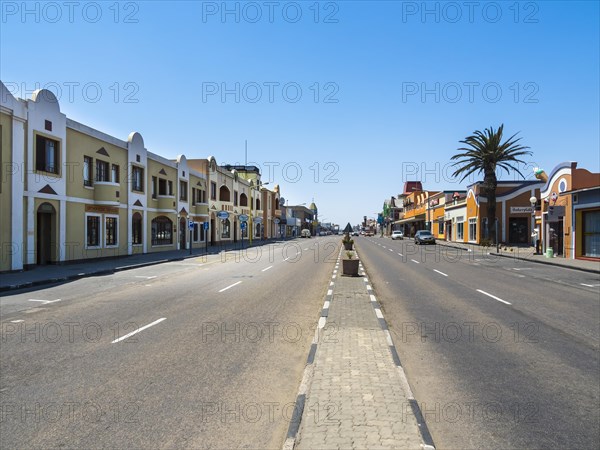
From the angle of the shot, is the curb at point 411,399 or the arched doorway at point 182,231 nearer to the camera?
the curb at point 411,399

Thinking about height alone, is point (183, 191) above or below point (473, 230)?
above

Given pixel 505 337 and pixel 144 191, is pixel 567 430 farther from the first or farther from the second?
pixel 144 191

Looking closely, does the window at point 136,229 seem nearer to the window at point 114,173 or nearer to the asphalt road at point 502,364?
the window at point 114,173

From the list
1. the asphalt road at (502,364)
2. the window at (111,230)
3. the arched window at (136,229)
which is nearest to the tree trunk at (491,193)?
the asphalt road at (502,364)

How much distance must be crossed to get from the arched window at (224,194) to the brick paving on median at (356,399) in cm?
4597

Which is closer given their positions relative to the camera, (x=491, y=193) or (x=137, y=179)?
(x=137, y=179)

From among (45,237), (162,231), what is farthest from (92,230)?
(162,231)

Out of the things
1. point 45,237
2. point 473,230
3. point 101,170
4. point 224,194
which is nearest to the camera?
point 45,237

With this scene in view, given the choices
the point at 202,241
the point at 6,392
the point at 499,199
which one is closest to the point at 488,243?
the point at 499,199

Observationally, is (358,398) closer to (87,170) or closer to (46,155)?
(46,155)

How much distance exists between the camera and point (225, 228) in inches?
2119

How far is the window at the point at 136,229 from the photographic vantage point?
30.4 metres

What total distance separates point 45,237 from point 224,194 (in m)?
31.5

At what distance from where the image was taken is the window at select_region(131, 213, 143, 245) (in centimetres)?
3042
